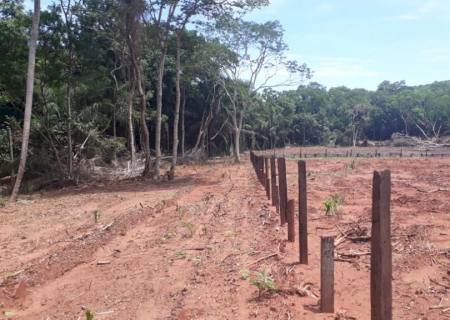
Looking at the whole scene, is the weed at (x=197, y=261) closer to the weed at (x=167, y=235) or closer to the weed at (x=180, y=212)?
the weed at (x=167, y=235)

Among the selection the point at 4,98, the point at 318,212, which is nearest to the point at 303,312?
the point at 318,212

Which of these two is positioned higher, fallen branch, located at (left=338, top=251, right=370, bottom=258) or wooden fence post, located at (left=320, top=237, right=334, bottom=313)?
wooden fence post, located at (left=320, top=237, right=334, bottom=313)

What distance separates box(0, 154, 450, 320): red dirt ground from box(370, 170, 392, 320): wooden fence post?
1.23 m

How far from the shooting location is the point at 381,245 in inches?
146

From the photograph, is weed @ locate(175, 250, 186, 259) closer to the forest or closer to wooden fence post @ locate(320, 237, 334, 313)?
wooden fence post @ locate(320, 237, 334, 313)

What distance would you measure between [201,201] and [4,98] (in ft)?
35.8

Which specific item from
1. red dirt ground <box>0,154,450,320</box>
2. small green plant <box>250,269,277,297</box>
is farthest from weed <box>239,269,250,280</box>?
small green plant <box>250,269,277,297</box>

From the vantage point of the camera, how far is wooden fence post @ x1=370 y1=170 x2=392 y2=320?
3693 millimetres

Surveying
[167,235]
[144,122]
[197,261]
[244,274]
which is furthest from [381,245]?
[144,122]

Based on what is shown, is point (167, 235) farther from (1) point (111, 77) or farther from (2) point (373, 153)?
(2) point (373, 153)

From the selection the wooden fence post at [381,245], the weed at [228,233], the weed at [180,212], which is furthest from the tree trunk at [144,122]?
the wooden fence post at [381,245]

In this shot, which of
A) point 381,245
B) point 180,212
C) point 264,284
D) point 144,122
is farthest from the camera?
point 144,122

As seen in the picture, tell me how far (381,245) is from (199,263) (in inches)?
146

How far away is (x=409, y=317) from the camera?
5.05 metres
